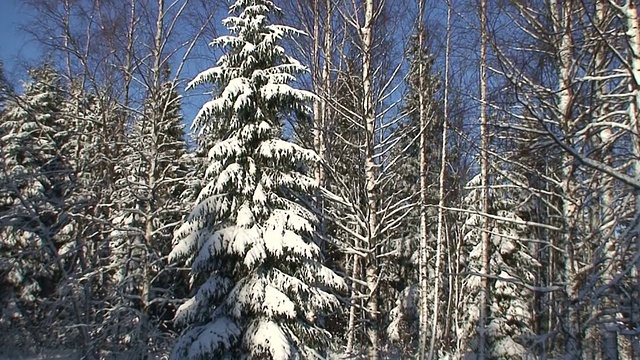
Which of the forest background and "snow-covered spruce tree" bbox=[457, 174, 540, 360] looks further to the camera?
"snow-covered spruce tree" bbox=[457, 174, 540, 360]

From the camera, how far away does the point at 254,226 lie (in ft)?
29.8

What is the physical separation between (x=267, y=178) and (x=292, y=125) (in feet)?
4.29

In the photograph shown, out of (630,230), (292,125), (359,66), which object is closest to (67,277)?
(292,125)

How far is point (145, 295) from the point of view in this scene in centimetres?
1129

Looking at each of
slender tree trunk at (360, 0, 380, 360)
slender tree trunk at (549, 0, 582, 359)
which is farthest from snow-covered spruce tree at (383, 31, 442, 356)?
slender tree trunk at (549, 0, 582, 359)

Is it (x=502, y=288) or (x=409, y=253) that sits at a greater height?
(x=409, y=253)

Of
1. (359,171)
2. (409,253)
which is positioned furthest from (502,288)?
(359,171)

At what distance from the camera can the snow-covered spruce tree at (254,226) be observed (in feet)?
28.3

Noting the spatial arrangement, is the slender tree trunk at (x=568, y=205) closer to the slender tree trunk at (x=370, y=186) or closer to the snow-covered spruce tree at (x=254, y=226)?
the slender tree trunk at (x=370, y=186)

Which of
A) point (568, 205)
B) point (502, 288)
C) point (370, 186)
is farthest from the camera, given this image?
point (502, 288)

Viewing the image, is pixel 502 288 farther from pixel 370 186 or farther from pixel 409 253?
Result: pixel 370 186

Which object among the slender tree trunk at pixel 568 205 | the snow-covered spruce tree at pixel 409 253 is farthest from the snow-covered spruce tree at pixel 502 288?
the slender tree trunk at pixel 568 205

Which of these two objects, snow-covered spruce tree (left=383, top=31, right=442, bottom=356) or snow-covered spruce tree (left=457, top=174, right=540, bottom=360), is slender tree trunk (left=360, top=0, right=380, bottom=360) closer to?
snow-covered spruce tree (left=383, top=31, right=442, bottom=356)

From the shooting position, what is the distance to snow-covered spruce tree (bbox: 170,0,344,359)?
8633 millimetres
